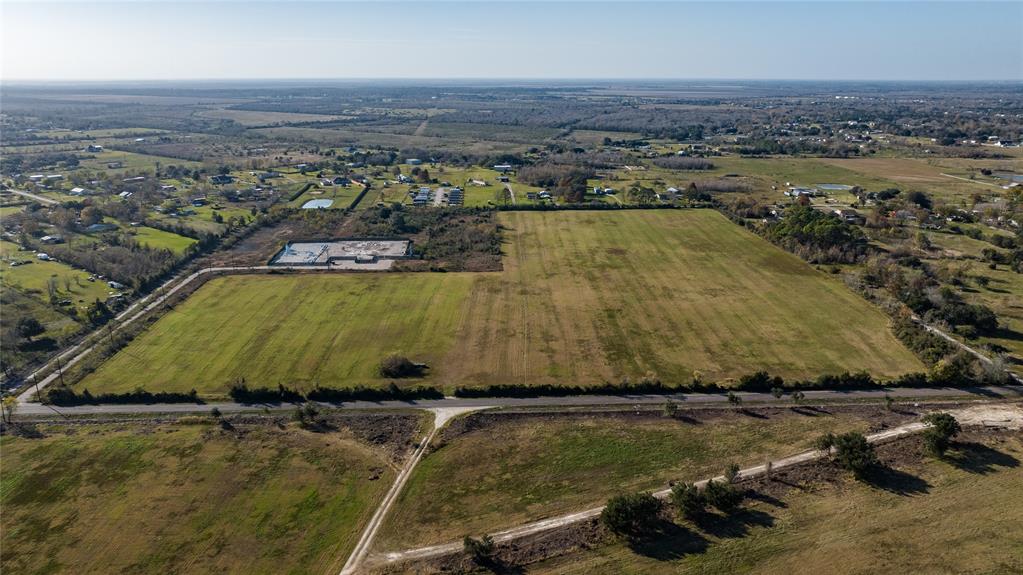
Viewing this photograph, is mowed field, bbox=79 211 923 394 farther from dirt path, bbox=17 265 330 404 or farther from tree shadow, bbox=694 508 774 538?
tree shadow, bbox=694 508 774 538

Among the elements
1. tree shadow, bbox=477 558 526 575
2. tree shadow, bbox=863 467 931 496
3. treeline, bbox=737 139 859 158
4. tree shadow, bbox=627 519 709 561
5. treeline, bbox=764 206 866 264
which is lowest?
tree shadow, bbox=477 558 526 575

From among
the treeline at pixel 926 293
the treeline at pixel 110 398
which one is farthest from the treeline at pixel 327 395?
the treeline at pixel 926 293

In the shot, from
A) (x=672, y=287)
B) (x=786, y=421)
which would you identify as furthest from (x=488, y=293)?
(x=786, y=421)

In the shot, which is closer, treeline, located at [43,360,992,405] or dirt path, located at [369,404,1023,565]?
dirt path, located at [369,404,1023,565]

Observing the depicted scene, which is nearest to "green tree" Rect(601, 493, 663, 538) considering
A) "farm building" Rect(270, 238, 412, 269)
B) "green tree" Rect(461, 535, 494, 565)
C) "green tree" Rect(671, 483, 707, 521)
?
"green tree" Rect(671, 483, 707, 521)

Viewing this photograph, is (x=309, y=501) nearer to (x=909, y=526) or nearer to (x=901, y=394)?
(x=909, y=526)

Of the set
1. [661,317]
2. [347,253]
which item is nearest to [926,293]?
[661,317]
